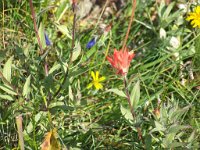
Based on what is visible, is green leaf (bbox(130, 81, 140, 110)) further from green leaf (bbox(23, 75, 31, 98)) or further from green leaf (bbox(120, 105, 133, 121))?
green leaf (bbox(23, 75, 31, 98))

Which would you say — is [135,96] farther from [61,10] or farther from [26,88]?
[61,10]

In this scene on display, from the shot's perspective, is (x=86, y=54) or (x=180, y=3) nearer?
(x=86, y=54)

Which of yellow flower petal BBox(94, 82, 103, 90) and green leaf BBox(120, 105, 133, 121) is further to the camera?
yellow flower petal BBox(94, 82, 103, 90)

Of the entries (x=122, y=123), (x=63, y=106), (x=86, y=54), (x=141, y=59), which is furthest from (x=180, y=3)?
(x=63, y=106)

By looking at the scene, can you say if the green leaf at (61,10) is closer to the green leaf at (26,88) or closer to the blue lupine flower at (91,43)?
the blue lupine flower at (91,43)

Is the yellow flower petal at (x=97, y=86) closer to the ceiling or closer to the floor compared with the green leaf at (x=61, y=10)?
closer to the floor

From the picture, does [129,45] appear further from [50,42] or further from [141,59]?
[50,42]

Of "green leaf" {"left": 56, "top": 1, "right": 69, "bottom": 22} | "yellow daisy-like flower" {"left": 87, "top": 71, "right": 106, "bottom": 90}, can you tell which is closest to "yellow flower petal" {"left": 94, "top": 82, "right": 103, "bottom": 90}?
"yellow daisy-like flower" {"left": 87, "top": 71, "right": 106, "bottom": 90}

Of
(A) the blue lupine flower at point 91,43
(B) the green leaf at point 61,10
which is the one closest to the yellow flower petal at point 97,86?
(A) the blue lupine flower at point 91,43
